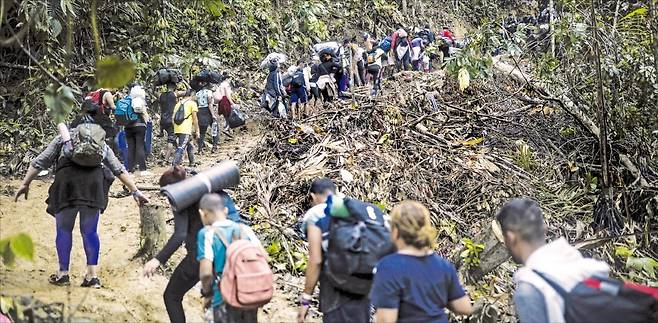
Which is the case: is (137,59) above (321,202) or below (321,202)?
above

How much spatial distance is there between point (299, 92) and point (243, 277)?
9057 millimetres

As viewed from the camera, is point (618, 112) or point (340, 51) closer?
point (618, 112)

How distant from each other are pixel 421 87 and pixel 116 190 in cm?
683

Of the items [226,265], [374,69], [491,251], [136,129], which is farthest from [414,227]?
[374,69]

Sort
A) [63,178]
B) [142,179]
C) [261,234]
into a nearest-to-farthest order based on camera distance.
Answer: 1. [63,178]
2. [261,234]
3. [142,179]

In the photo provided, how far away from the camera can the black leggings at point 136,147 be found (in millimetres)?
9969

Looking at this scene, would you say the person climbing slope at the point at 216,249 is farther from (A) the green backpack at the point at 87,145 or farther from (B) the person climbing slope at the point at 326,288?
(A) the green backpack at the point at 87,145

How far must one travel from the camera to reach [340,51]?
49.6 ft

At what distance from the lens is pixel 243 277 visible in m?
4.26

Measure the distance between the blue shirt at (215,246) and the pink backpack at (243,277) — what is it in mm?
35

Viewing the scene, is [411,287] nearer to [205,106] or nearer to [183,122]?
[183,122]

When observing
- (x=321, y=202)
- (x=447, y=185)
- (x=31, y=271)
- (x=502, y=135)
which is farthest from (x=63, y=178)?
(x=502, y=135)

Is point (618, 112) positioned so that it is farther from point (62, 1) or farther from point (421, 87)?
point (62, 1)

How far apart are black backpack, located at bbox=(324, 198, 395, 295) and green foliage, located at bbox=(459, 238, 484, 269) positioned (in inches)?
128
